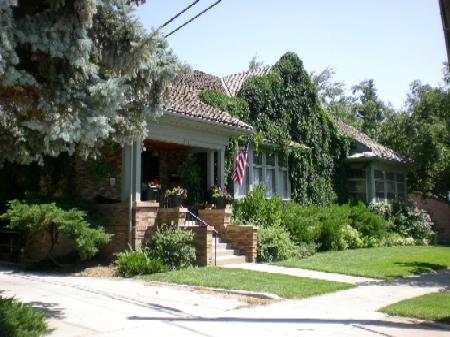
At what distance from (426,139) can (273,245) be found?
14.5 m

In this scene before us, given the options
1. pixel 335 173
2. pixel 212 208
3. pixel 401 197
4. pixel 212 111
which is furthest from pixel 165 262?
pixel 401 197

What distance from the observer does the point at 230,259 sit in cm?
1521

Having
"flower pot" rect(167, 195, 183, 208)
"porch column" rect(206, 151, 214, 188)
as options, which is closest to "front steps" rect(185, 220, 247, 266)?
"flower pot" rect(167, 195, 183, 208)

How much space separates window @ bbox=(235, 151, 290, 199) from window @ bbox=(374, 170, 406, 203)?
717 centimetres

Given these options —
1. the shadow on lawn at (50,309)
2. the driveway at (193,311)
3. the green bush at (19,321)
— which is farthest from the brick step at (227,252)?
the green bush at (19,321)

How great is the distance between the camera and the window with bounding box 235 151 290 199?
2030cm

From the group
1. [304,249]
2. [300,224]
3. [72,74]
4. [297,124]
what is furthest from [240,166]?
[72,74]

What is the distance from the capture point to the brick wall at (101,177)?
15375 millimetres

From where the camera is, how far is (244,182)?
20172 millimetres

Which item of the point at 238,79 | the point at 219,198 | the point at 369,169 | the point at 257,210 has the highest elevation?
the point at 238,79

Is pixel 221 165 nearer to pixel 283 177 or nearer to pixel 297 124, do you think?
pixel 283 177

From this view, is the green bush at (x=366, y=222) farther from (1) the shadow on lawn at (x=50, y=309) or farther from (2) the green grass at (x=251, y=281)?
(1) the shadow on lawn at (x=50, y=309)

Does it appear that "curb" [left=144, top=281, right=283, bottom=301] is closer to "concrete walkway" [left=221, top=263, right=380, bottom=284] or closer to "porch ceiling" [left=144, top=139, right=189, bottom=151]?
"concrete walkway" [left=221, top=263, right=380, bottom=284]

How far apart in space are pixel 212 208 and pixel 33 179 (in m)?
5.55
